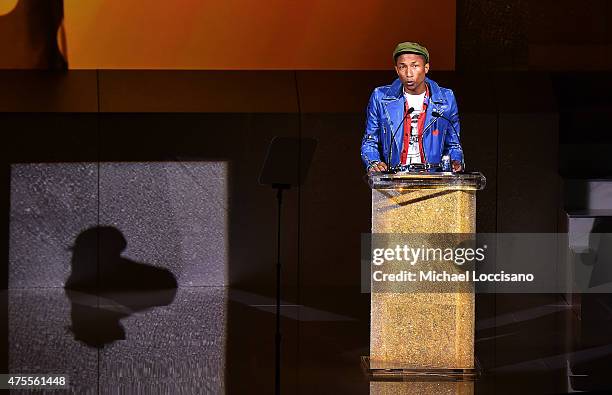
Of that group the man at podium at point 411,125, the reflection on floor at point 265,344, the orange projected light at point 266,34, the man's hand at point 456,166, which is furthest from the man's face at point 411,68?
the orange projected light at point 266,34

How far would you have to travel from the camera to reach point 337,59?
8594 mm

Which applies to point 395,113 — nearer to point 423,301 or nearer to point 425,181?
point 425,181

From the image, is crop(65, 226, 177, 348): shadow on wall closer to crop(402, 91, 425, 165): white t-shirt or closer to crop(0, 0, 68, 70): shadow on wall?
crop(0, 0, 68, 70): shadow on wall

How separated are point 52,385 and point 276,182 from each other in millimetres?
1862

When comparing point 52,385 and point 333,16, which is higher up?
point 333,16

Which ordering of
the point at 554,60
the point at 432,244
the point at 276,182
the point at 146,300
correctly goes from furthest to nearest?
the point at 554,60, the point at 146,300, the point at 276,182, the point at 432,244

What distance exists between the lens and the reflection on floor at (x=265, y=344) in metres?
5.95

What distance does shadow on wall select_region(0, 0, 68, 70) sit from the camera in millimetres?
8484

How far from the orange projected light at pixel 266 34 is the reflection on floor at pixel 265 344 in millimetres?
1665

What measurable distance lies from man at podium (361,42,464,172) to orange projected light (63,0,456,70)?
236 centimetres

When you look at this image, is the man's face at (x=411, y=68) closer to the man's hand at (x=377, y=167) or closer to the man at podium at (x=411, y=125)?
the man at podium at (x=411, y=125)

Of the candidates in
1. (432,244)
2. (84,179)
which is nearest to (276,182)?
(432,244)

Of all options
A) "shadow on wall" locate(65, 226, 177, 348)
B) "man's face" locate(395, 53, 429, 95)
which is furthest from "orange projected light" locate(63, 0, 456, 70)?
"man's face" locate(395, 53, 429, 95)

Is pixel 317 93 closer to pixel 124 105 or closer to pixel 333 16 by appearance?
pixel 333 16
